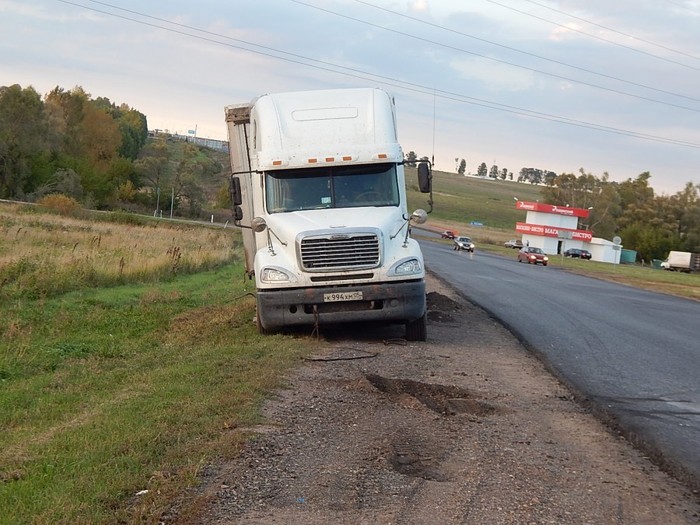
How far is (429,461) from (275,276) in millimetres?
6029

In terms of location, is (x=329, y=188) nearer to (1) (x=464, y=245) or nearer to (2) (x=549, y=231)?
(1) (x=464, y=245)

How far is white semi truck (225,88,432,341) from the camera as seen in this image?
38.5 feet

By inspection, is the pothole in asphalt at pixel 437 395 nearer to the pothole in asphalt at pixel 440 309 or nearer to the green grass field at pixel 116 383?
the green grass field at pixel 116 383

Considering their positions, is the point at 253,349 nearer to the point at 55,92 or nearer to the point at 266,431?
the point at 266,431

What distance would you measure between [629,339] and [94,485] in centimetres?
1180

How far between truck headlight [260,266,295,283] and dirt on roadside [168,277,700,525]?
1964 mm

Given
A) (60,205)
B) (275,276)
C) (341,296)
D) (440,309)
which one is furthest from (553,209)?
(275,276)

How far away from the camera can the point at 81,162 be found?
87062 millimetres

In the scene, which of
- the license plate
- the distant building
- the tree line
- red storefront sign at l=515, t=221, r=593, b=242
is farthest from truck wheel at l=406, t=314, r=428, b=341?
red storefront sign at l=515, t=221, r=593, b=242

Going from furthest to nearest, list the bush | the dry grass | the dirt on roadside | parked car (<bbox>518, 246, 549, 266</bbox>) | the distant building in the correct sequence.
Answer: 1. the distant building
2. parked car (<bbox>518, 246, 549, 266</bbox>)
3. the bush
4. the dry grass
5. the dirt on roadside

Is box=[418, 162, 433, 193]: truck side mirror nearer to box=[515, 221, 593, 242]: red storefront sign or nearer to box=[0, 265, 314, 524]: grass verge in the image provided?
box=[0, 265, 314, 524]: grass verge

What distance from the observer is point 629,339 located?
15023mm

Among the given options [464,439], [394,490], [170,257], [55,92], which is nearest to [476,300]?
[170,257]

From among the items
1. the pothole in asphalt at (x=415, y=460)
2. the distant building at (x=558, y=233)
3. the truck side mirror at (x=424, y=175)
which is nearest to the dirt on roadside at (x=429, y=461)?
the pothole in asphalt at (x=415, y=460)
